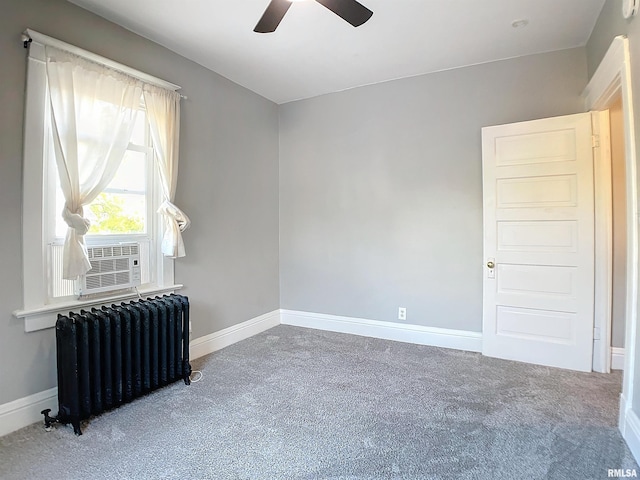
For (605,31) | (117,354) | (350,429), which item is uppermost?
(605,31)

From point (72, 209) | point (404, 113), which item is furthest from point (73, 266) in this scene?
point (404, 113)

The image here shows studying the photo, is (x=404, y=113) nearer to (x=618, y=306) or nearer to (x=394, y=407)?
(x=618, y=306)

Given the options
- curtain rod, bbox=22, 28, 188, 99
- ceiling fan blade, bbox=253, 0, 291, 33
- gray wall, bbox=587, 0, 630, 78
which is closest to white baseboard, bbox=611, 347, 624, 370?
gray wall, bbox=587, 0, 630, 78

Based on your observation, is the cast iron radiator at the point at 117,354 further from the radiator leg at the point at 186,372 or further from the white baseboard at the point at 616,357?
the white baseboard at the point at 616,357

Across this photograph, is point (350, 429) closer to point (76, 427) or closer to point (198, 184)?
point (76, 427)

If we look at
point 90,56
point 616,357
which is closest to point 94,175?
point 90,56

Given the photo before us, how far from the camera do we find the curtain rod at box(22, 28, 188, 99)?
2236 millimetres

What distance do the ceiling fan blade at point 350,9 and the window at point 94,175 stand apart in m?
1.71

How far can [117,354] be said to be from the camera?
2.40 m

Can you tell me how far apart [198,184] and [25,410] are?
213 cm

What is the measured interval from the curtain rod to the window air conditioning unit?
1342 millimetres

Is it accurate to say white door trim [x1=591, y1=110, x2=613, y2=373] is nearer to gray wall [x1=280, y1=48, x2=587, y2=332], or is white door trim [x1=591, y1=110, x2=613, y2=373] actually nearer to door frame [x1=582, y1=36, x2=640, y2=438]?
gray wall [x1=280, y1=48, x2=587, y2=332]

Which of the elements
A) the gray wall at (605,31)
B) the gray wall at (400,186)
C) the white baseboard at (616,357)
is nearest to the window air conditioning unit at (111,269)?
the gray wall at (400,186)

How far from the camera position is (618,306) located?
3.09m
